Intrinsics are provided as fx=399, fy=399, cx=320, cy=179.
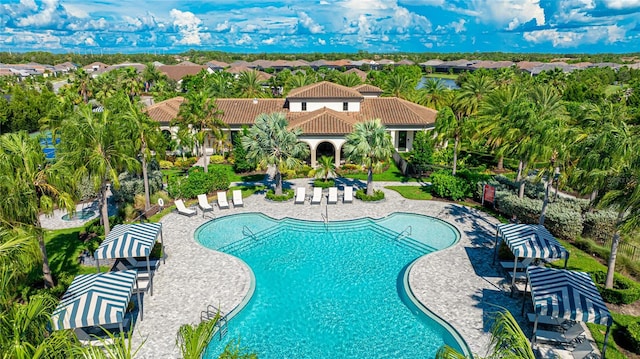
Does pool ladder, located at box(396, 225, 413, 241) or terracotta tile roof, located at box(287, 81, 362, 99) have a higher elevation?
terracotta tile roof, located at box(287, 81, 362, 99)

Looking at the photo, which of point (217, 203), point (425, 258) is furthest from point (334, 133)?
point (425, 258)

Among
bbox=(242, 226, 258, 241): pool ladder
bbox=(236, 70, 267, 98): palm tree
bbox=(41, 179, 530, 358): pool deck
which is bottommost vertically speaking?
bbox=(242, 226, 258, 241): pool ladder

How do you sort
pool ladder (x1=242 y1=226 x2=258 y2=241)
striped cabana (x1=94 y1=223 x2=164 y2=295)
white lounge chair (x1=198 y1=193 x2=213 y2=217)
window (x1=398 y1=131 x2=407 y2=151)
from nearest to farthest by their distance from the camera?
1. striped cabana (x1=94 y1=223 x2=164 y2=295)
2. pool ladder (x1=242 y1=226 x2=258 y2=241)
3. white lounge chair (x1=198 y1=193 x2=213 y2=217)
4. window (x1=398 y1=131 x2=407 y2=151)

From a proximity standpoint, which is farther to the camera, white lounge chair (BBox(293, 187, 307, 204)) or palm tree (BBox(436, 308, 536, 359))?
white lounge chair (BBox(293, 187, 307, 204))

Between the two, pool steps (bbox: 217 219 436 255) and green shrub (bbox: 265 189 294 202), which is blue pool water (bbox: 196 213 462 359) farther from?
green shrub (bbox: 265 189 294 202)

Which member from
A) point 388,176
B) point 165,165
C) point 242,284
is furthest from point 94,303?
point 165,165

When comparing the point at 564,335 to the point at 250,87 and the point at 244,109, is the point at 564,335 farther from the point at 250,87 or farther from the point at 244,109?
the point at 250,87

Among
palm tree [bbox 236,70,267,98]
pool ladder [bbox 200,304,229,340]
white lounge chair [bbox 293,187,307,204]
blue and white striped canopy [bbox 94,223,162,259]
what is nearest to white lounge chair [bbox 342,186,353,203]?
white lounge chair [bbox 293,187,307,204]
